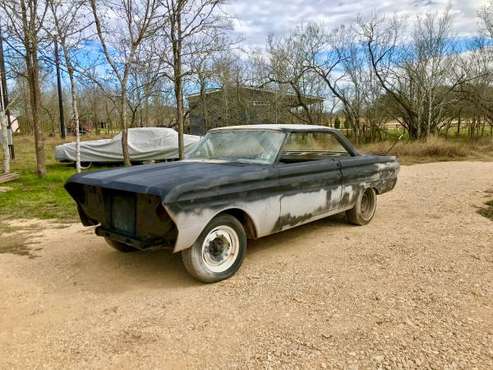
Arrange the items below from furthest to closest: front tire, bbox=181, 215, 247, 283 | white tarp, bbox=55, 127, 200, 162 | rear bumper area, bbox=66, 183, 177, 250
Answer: white tarp, bbox=55, 127, 200, 162 → front tire, bbox=181, 215, 247, 283 → rear bumper area, bbox=66, 183, 177, 250

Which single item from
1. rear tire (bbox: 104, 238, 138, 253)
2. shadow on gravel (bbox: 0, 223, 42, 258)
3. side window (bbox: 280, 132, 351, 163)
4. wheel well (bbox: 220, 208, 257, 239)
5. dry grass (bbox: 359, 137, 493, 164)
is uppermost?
side window (bbox: 280, 132, 351, 163)

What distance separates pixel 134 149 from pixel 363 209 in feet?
31.3

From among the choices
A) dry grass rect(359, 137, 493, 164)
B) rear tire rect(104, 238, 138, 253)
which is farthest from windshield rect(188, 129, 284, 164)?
dry grass rect(359, 137, 493, 164)

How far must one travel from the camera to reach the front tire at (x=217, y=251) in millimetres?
3486

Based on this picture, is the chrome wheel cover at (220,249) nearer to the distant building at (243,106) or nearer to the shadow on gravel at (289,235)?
the shadow on gravel at (289,235)

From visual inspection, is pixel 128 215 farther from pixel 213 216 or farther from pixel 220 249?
pixel 220 249

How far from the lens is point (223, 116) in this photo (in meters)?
22.9

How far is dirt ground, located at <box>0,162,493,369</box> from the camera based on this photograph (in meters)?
2.47

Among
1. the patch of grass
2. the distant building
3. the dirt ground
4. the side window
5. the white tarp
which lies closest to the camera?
the dirt ground

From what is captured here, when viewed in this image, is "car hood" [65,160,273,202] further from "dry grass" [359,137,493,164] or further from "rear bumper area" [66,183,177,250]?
"dry grass" [359,137,493,164]

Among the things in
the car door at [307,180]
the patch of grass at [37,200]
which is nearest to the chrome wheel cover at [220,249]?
the car door at [307,180]

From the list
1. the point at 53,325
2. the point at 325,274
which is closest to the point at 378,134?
the point at 325,274

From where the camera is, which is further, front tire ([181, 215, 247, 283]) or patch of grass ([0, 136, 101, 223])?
patch of grass ([0, 136, 101, 223])

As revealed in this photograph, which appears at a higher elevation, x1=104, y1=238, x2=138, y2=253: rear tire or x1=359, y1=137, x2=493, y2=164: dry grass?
x1=359, y1=137, x2=493, y2=164: dry grass
